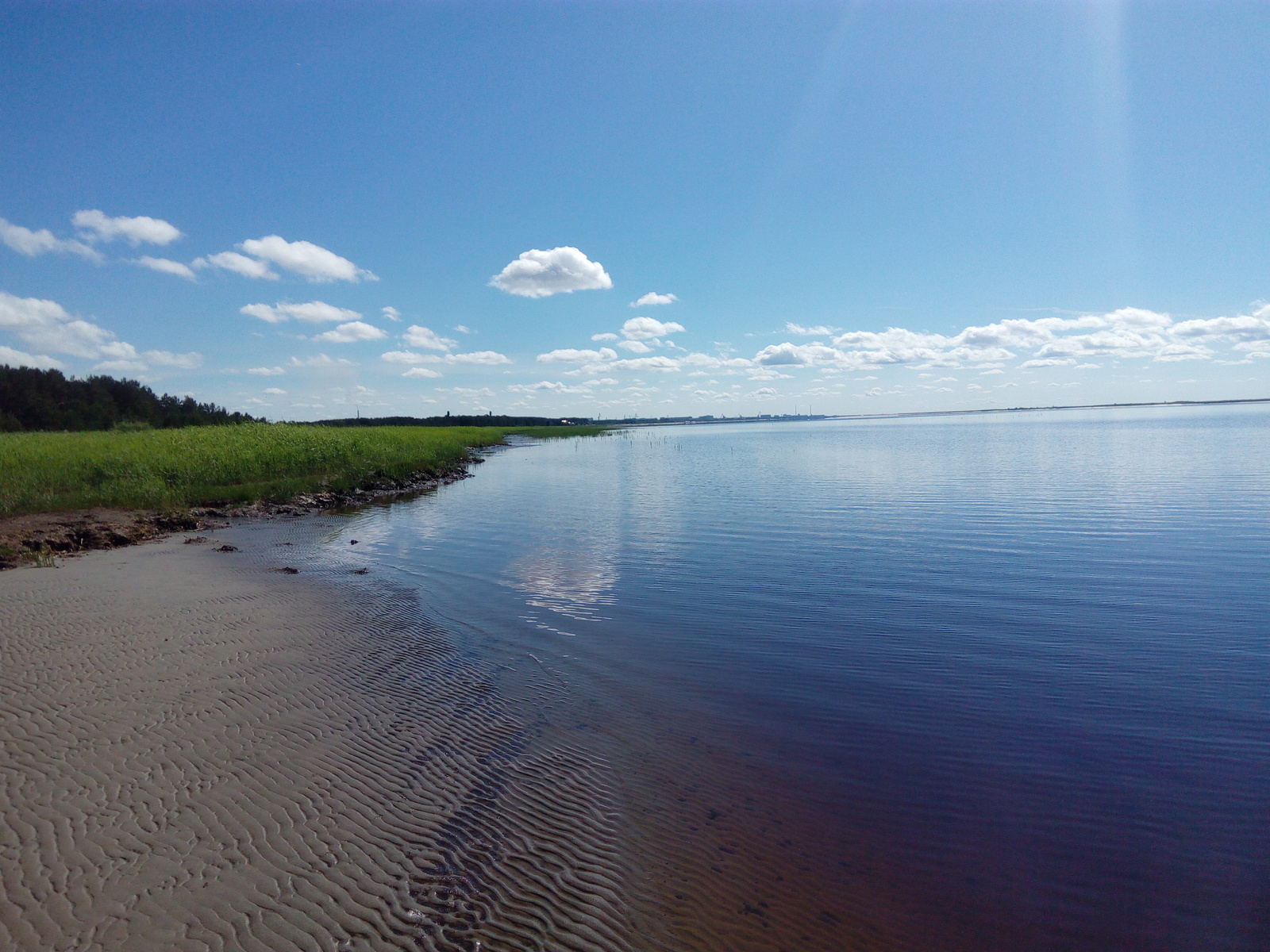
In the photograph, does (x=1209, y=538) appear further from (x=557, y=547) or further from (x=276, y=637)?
(x=276, y=637)

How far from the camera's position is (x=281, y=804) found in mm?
5301

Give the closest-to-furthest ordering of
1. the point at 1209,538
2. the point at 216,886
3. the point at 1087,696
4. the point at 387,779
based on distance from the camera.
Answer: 1. the point at 216,886
2. the point at 387,779
3. the point at 1087,696
4. the point at 1209,538

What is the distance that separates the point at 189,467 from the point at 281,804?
88.0ft

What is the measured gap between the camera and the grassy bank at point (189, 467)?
22.0 m

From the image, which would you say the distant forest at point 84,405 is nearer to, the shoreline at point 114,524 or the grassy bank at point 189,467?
the grassy bank at point 189,467

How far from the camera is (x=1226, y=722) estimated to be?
22.7 ft

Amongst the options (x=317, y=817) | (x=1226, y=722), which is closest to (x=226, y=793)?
(x=317, y=817)

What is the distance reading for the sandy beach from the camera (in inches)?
159

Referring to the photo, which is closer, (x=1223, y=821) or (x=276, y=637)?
(x=1223, y=821)

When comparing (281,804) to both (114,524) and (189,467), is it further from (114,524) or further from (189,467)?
(189,467)

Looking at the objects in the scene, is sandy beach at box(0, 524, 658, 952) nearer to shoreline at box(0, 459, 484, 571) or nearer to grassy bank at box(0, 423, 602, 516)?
shoreline at box(0, 459, 484, 571)

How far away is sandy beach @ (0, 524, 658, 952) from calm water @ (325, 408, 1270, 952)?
0.69 m

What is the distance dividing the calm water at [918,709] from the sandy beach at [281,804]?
2.27 ft

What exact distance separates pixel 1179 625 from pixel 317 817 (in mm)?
12088
